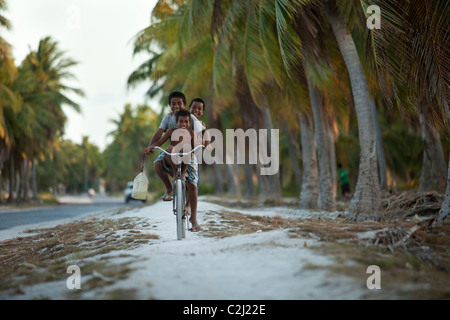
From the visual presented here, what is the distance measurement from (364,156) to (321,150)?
3306 millimetres

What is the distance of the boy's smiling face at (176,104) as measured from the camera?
5789 millimetres

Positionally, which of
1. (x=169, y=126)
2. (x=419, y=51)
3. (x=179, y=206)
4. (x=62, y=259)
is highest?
(x=419, y=51)

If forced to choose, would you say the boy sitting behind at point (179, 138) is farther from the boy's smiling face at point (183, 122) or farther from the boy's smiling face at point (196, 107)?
the boy's smiling face at point (196, 107)

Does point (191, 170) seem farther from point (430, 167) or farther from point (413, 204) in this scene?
point (430, 167)

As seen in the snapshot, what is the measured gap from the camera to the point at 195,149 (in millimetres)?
5465

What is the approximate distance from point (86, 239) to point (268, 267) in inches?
156

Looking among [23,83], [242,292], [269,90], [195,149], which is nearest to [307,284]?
[242,292]

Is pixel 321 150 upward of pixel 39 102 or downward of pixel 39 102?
downward

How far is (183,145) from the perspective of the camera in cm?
550

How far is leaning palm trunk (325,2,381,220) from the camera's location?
28.1ft

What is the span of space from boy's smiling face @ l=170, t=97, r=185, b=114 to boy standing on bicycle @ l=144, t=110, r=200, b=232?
31cm

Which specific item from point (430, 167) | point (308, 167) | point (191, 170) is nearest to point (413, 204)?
point (430, 167)

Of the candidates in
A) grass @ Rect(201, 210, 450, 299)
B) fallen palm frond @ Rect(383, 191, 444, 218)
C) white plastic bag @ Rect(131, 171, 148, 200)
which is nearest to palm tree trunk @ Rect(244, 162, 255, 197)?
A: fallen palm frond @ Rect(383, 191, 444, 218)
